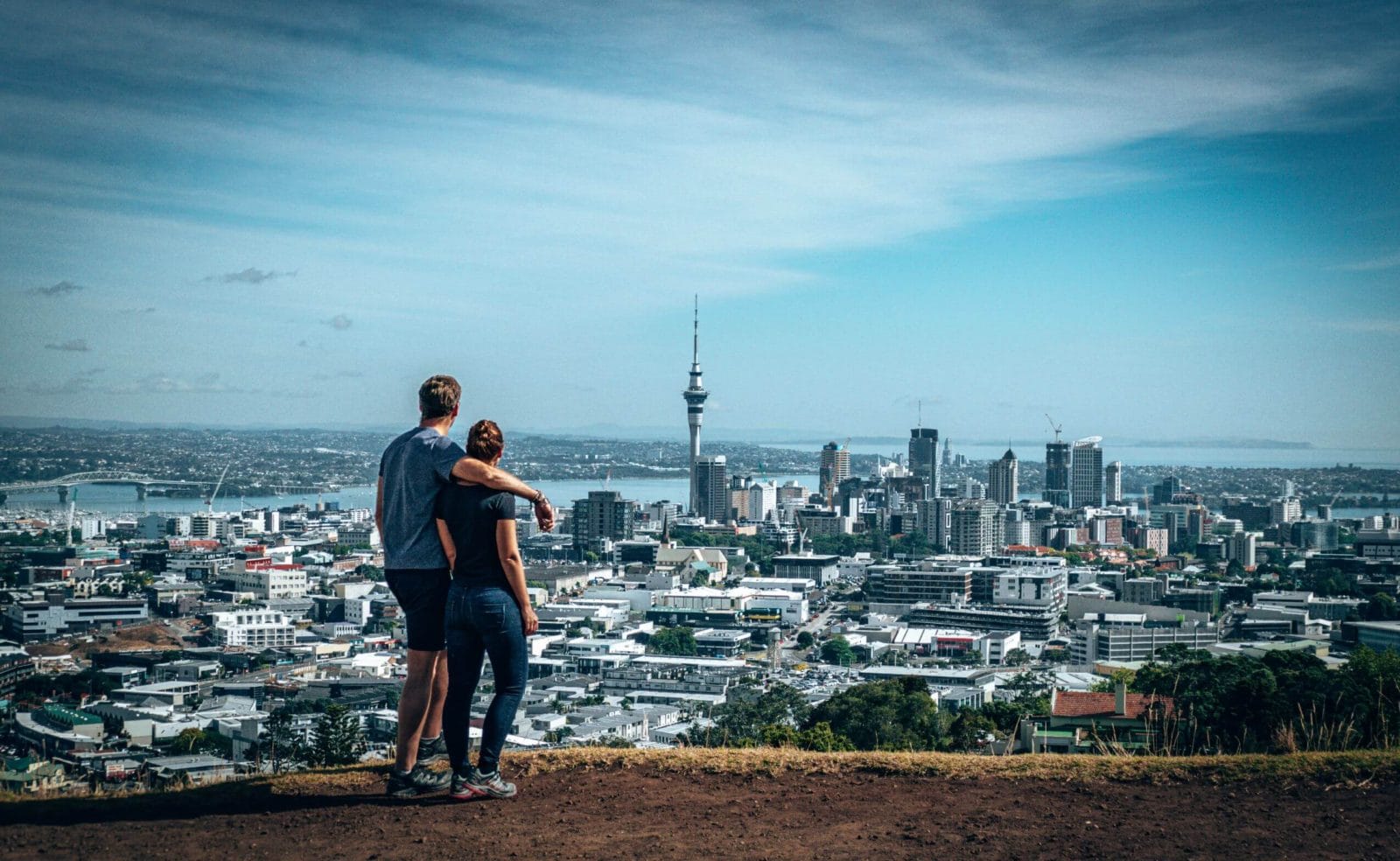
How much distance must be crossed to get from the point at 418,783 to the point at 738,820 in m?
0.77

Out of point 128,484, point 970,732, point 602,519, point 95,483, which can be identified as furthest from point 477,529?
point 602,519

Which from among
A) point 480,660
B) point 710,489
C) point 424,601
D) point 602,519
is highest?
point 424,601

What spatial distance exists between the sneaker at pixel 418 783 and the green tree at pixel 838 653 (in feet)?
85.5

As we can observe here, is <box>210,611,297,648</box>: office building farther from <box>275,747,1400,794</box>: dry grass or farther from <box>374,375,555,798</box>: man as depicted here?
<box>374,375,555,798</box>: man

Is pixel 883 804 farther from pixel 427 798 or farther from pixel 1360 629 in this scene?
pixel 1360 629

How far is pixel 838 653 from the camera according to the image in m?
29.3

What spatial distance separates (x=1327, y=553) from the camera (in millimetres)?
43594

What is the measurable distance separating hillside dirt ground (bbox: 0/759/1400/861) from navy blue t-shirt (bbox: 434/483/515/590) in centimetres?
54

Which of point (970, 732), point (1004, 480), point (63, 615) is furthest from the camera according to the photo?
point (1004, 480)

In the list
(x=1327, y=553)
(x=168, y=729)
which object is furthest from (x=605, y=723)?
(x=1327, y=553)

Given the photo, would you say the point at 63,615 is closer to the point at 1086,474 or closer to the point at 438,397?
the point at 438,397

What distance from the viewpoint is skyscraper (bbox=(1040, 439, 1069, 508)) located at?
80125mm

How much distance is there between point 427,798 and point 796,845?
0.91 m

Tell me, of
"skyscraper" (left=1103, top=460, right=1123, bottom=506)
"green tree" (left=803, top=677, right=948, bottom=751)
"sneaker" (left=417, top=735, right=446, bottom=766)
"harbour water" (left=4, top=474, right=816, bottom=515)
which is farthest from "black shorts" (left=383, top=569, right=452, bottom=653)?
"skyscraper" (left=1103, top=460, right=1123, bottom=506)
